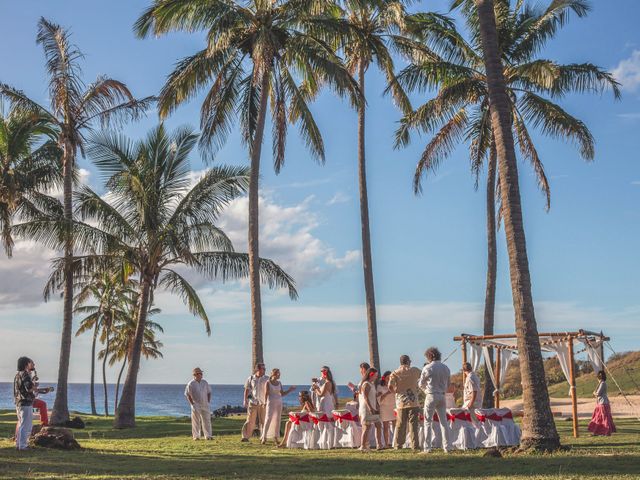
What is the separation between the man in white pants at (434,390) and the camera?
1592 cm

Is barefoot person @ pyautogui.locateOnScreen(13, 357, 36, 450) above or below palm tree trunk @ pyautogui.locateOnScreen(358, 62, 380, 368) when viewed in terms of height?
below

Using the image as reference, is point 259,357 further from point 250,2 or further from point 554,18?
point 554,18

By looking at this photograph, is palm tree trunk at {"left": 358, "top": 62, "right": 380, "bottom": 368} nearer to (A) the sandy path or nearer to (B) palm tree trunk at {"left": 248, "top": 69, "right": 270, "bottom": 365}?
(B) palm tree trunk at {"left": 248, "top": 69, "right": 270, "bottom": 365}

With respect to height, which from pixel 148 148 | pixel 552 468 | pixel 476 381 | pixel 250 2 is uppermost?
pixel 250 2

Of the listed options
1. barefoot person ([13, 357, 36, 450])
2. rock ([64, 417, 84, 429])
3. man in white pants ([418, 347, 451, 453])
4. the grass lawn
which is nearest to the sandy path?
the grass lawn

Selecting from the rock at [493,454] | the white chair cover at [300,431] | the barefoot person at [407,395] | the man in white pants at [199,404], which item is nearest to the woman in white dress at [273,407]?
the white chair cover at [300,431]

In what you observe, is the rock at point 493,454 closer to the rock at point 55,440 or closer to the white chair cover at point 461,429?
the white chair cover at point 461,429

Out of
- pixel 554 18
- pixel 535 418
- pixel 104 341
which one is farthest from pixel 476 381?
pixel 104 341

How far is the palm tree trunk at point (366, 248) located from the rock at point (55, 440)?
10440 mm

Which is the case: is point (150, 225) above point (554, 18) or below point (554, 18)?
below

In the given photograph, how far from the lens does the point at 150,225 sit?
28656 millimetres

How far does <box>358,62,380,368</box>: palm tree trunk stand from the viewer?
26.5m

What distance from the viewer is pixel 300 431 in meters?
19.3

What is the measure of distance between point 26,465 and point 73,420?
49.2ft
